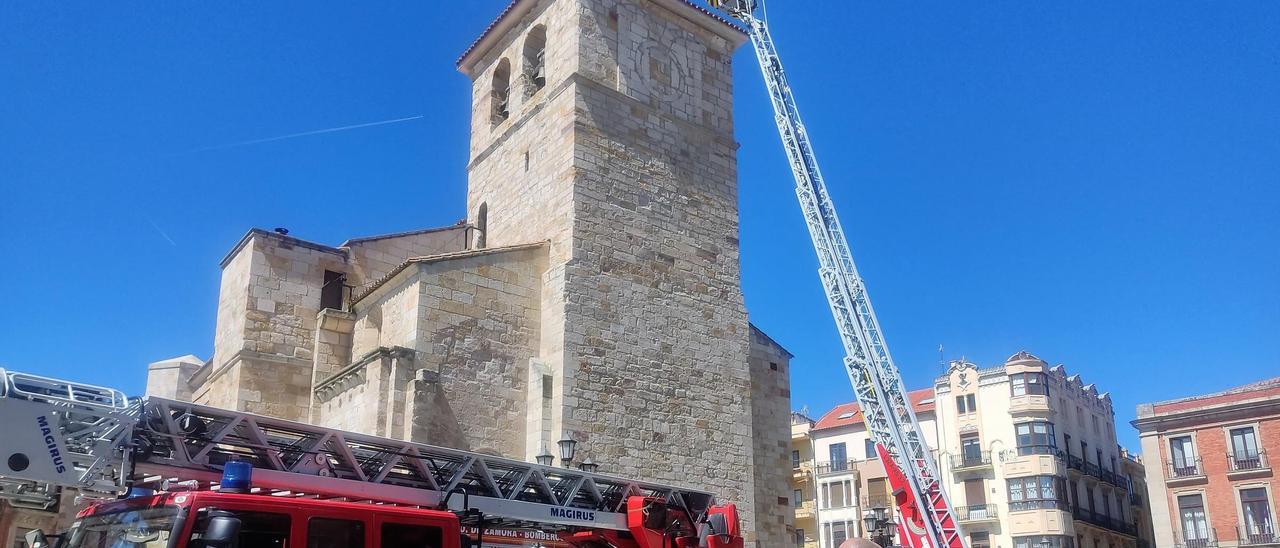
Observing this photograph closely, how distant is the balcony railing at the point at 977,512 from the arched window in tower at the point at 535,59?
22.7 metres

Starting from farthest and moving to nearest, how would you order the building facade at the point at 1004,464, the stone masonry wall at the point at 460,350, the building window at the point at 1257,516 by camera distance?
the building facade at the point at 1004,464 → the building window at the point at 1257,516 → the stone masonry wall at the point at 460,350

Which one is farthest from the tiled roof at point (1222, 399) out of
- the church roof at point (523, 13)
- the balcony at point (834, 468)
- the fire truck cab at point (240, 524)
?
the fire truck cab at point (240, 524)

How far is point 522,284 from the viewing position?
17.9 meters

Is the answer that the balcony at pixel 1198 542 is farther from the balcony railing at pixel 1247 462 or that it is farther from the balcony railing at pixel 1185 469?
the balcony railing at pixel 1247 462

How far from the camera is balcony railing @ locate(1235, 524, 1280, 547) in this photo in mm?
30438

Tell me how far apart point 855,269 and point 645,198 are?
309 inches

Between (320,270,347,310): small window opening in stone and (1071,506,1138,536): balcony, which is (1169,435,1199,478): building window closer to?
(1071,506,1138,536): balcony

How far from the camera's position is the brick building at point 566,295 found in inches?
661

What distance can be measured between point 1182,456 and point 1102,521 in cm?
484

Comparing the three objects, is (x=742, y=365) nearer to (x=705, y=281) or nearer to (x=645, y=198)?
(x=705, y=281)

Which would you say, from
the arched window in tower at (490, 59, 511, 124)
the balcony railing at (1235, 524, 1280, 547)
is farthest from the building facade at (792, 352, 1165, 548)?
the arched window in tower at (490, 59, 511, 124)

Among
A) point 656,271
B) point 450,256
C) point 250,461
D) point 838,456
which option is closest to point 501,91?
point 656,271

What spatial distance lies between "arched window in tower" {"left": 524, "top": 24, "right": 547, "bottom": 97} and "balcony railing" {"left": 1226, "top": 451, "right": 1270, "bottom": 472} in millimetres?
24583

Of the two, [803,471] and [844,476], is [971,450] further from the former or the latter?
[803,471]
